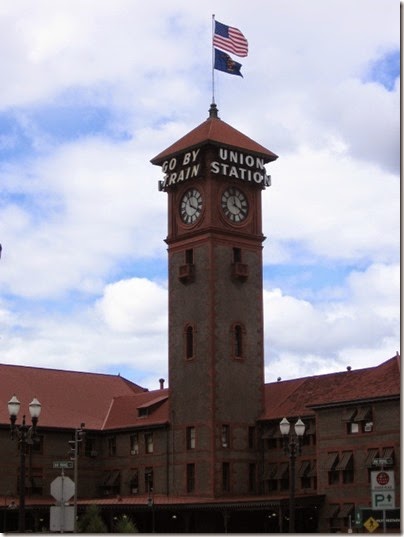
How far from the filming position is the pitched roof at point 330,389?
2887 inches

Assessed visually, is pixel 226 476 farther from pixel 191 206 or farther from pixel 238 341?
pixel 191 206

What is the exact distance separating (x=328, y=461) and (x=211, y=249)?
61.1 ft

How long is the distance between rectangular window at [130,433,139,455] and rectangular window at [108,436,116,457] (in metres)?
2.58

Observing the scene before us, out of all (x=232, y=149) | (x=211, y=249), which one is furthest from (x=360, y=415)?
(x=232, y=149)

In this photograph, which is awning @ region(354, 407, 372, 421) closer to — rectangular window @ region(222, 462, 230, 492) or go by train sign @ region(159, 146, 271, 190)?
rectangular window @ region(222, 462, 230, 492)

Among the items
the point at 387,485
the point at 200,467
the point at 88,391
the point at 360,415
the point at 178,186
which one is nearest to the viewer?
the point at 387,485

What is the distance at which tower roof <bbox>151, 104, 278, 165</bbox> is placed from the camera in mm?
85188

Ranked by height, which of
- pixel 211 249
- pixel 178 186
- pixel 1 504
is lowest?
pixel 1 504

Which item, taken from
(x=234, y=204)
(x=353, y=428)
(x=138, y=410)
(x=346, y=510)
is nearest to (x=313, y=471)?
(x=346, y=510)

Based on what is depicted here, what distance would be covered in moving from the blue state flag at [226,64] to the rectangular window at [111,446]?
32071 millimetres

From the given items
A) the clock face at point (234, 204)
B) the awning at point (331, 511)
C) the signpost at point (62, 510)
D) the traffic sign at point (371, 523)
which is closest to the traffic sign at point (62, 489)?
the signpost at point (62, 510)

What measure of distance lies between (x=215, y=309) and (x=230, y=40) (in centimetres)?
1983

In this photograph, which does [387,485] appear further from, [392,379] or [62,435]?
[62,435]

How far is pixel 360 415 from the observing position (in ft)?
238
